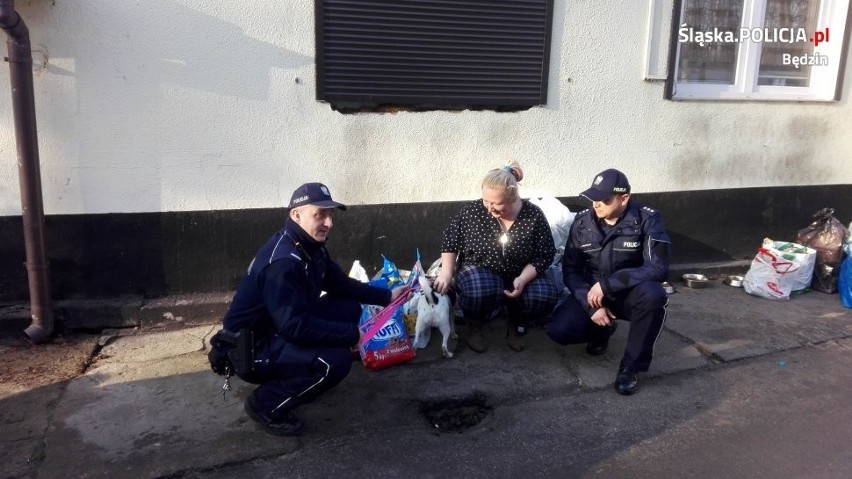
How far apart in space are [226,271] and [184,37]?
68.9 inches

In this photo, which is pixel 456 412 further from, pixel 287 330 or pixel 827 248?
pixel 827 248

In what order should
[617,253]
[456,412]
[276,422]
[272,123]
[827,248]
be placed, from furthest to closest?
[827,248], [272,123], [617,253], [456,412], [276,422]

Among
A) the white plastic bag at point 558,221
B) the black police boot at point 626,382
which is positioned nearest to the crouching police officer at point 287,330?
the black police boot at point 626,382

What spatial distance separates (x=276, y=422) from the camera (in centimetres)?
334

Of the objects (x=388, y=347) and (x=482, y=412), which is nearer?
(x=482, y=412)

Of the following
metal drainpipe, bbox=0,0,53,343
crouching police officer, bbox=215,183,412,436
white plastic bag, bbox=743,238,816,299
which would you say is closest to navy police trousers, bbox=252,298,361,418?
crouching police officer, bbox=215,183,412,436

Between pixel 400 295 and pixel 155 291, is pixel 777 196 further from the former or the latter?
pixel 155 291

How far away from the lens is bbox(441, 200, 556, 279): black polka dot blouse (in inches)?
170

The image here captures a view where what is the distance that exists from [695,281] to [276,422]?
4.24 metres

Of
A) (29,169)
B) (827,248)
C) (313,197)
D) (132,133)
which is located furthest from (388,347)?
(827,248)

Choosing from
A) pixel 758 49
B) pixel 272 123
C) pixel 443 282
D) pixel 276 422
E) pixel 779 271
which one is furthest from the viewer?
pixel 758 49

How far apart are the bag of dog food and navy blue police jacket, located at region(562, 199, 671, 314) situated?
3.83ft

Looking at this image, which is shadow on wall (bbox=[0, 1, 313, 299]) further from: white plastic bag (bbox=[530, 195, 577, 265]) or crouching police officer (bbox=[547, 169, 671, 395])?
crouching police officer (bbox=[547, 169, 671, 395])

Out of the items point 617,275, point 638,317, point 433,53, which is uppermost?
point 433,53
